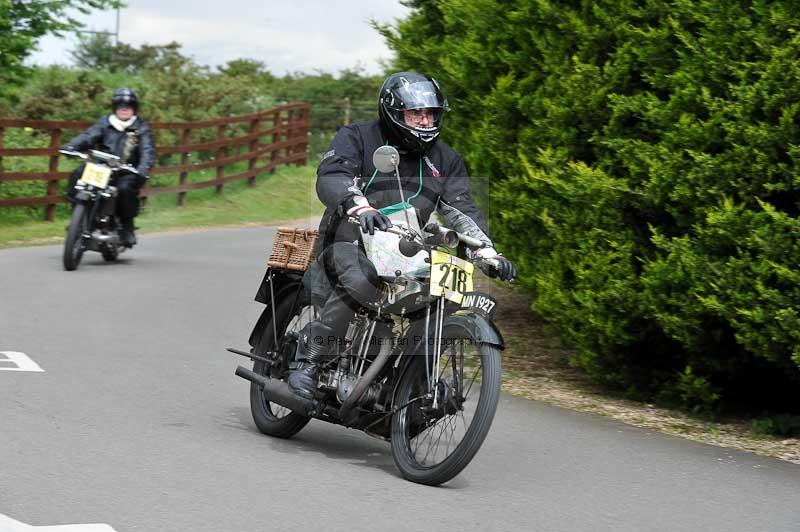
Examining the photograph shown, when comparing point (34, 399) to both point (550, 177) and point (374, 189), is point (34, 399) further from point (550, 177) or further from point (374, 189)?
point (550, 177)

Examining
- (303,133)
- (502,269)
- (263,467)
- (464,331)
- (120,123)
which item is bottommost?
(263,467)

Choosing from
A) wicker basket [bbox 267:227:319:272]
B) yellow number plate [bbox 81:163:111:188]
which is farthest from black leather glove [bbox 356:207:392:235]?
yellow number plate [bbox 81:163:111:188]

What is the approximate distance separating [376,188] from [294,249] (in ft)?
2.68

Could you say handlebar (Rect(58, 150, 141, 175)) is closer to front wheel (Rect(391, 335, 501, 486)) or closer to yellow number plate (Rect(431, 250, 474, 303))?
front wheel (Rect(391, 335, 501, 486))

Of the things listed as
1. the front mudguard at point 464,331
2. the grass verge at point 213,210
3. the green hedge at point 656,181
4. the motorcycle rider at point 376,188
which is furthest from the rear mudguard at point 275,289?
the grass verge at point 213,210

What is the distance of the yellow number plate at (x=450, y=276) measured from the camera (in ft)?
20.1

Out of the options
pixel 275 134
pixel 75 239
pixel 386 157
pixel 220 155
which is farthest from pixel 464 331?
pixel 275 134

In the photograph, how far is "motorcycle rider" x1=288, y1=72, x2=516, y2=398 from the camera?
257 inches

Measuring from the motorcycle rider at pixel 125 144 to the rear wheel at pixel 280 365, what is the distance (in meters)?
7.76

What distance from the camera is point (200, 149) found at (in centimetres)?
2522

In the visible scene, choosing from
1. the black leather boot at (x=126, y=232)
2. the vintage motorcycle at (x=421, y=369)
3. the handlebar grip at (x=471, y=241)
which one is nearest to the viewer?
the vintage motorcycle at (x=421, y=369)

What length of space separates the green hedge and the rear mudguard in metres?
2.17

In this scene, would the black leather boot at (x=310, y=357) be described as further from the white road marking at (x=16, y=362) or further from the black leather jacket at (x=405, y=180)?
the white road marking at (x=16, y=362)

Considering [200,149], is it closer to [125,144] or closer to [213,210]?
[213,210]
